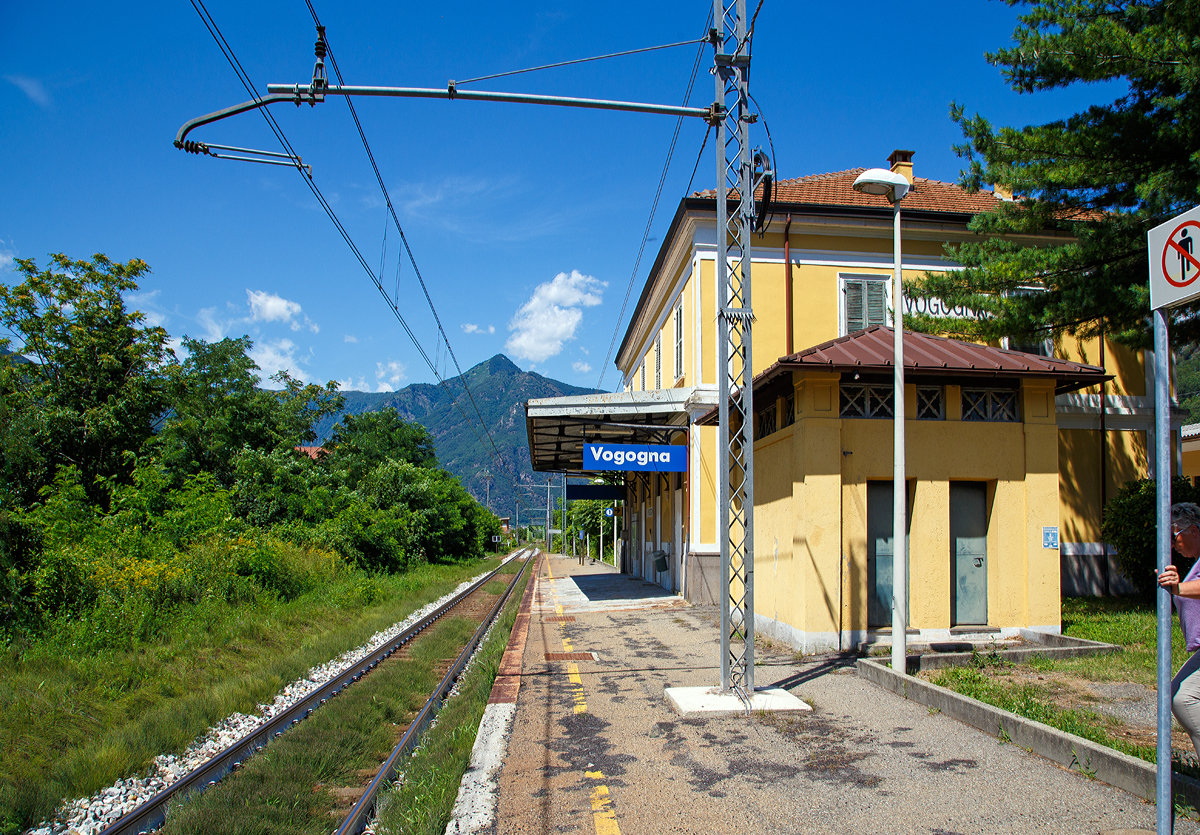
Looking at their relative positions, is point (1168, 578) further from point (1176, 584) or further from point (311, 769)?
point (311, 769)

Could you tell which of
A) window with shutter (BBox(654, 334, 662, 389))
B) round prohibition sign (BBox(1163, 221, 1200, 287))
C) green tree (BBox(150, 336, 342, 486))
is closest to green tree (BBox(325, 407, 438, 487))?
green tree (BBox(150, 336, 342, 486))

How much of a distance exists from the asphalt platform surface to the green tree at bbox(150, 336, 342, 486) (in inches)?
1003

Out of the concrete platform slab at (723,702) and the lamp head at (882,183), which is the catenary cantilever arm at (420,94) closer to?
the lamp head at (882,183)

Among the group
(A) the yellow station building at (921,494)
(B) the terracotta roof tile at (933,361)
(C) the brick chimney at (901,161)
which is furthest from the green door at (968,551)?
(C) the brick chimney at (901,161)

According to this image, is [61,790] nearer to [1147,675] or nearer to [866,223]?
[1147,675]

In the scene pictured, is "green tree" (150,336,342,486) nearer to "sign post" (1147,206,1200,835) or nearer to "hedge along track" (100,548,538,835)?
"hedge along track" (100,548,538,835)

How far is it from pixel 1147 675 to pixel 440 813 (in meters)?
7.75

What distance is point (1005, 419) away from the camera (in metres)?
11.1

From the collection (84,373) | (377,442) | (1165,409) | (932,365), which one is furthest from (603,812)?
(377,442)

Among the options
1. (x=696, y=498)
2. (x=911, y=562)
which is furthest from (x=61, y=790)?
(x=696, y=498)

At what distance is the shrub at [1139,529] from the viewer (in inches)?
521

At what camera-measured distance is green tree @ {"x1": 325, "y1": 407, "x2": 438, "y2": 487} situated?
2009 inches

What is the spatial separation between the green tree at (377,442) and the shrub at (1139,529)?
1652 inches

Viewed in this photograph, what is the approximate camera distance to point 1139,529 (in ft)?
43.8
